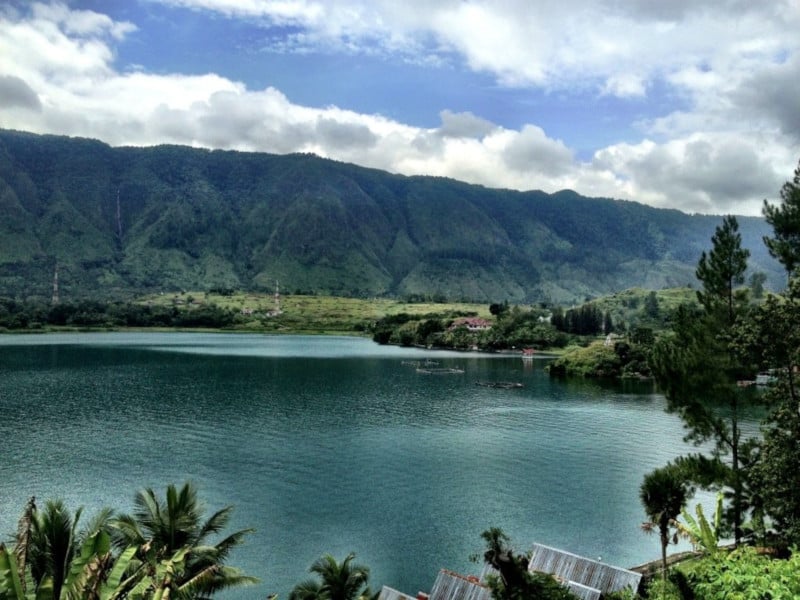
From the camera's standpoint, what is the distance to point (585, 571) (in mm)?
27219

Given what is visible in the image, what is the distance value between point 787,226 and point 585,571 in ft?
61.3

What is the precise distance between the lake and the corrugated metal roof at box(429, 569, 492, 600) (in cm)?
945

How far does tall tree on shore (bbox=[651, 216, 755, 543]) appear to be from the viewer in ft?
110

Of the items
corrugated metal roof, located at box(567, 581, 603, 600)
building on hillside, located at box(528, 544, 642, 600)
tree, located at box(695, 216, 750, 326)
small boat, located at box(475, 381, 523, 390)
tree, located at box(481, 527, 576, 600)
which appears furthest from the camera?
small boat, located at box(475, 381, 523, 390)

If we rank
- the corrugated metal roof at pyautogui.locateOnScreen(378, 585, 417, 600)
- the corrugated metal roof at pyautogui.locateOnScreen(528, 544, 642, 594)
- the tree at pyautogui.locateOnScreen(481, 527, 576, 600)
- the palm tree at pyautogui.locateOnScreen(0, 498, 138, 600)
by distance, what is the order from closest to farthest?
1. the palm tree at pyautogui.locateOnScreen(0, 498, 138, 600)
2. the tree at pyautogui.locateOnScreen(481, 527, 576, 600)
3. the corrugated metal roof at pyautogui.locateOnScreen(378, 585, 417, 600)
4. the corrugated metal roof at pyautogui.locateOnScreen(528, 544, 642, 594)

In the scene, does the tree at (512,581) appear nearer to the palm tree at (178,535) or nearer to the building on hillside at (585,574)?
the building on hillside at (585,574)

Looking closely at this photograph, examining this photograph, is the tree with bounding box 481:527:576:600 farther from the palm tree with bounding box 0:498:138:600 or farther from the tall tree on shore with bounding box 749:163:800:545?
the tall tree on shore with bounding box 749:163:800:545

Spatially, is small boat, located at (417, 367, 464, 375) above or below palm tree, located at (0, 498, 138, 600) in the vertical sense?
below

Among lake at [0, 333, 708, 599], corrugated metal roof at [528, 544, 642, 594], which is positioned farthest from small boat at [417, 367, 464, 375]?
corrugated metal roof at [528, 544, 642, 594]

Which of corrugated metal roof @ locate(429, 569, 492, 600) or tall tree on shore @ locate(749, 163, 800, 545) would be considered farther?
tall tree on shore @ locate(749, 163, 800, 545)

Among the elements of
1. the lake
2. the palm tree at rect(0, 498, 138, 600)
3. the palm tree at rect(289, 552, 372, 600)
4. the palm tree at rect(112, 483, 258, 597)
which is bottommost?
the lake

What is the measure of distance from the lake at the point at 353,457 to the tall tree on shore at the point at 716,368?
29.5ft

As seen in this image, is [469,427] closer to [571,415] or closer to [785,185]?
[571,415]

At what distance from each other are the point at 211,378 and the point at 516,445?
69.3m
